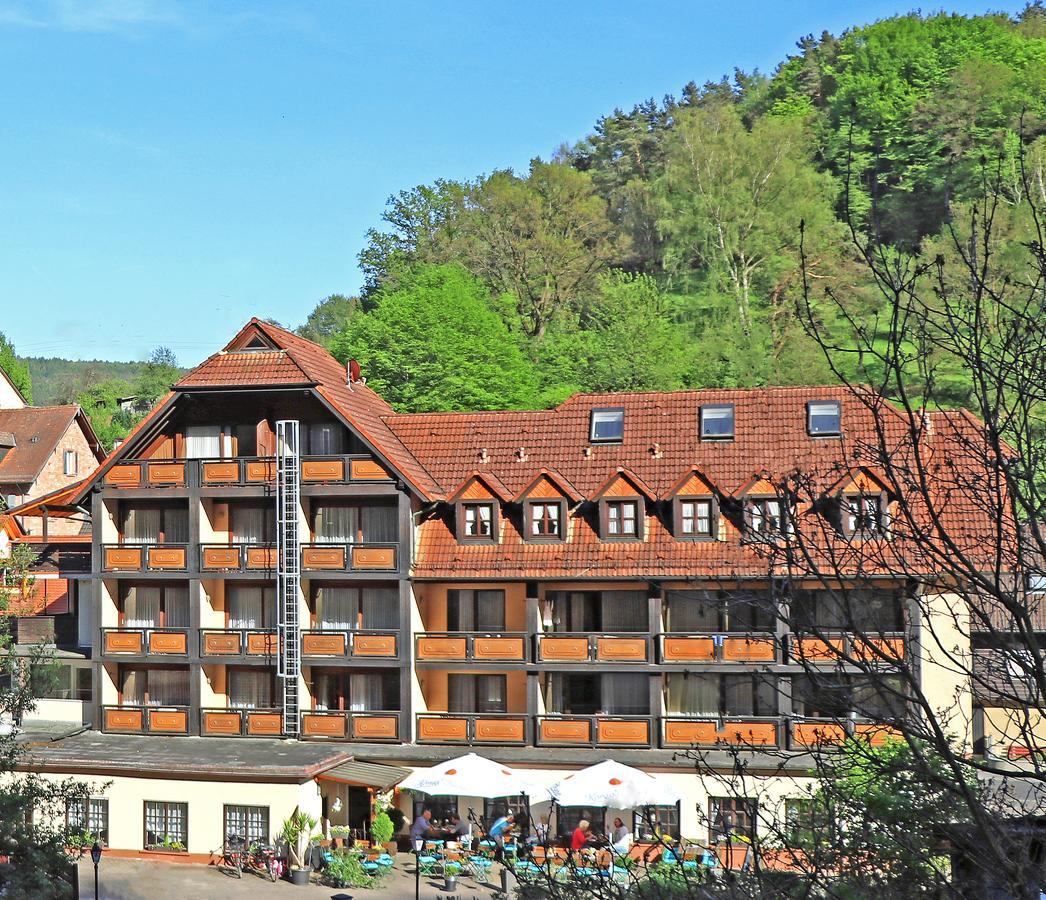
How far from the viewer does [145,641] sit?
116 feet

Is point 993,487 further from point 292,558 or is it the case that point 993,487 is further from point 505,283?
point 505,283

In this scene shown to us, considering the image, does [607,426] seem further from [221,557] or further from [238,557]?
[221,557]

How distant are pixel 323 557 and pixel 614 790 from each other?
10183mm

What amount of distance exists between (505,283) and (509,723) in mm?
41162

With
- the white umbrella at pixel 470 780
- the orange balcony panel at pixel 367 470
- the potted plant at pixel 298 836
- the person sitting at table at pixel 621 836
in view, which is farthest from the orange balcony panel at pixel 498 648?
the potted plant at pixel 298 836

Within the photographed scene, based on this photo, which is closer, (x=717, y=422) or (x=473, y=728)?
(x=473, y=728)

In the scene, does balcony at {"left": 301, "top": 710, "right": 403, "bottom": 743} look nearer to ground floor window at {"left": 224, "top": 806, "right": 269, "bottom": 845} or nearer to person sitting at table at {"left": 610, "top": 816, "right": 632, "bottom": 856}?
ground floor window at {"left": 224, "top": 806, "right": 269, "bottom": 845}

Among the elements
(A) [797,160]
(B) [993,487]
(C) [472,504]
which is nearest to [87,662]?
(C) [472,504]

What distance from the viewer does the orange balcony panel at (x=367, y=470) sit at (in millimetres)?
34344

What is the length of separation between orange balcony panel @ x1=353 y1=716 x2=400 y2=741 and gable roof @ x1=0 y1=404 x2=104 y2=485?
114 feet

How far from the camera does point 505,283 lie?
70938mm

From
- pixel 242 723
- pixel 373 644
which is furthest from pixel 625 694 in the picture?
pixel 242 723

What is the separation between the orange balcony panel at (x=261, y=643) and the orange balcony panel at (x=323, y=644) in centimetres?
87

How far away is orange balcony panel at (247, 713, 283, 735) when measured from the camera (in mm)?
34188
